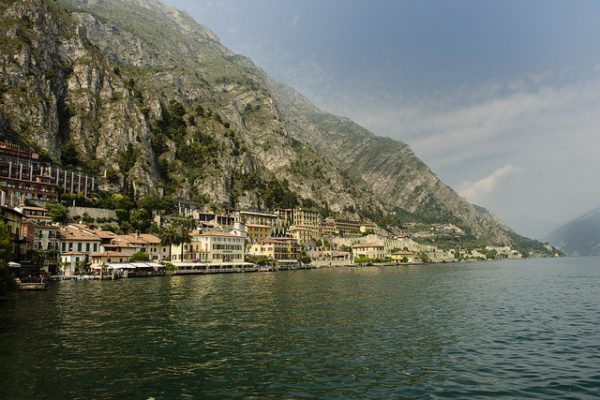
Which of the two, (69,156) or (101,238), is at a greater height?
(69,156)

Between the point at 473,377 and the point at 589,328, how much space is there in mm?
19124

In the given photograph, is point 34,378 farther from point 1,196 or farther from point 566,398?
point 1,196

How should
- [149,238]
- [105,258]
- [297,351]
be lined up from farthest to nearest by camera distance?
[149,238] → [105,258] → [297,351]

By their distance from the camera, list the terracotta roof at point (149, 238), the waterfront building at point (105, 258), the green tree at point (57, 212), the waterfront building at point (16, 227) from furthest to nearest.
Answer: the terracotta roof at point (149, 238) → the green tree at point (57, 212) → the waterfront building at point (105, 258) → the waterfront building at point (16, 227)

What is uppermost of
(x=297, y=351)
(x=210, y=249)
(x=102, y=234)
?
(x=102, y=234)

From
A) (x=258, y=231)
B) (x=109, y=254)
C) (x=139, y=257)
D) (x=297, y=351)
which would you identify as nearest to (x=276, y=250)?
(x=258, y=231)

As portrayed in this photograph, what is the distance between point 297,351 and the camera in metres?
25.1

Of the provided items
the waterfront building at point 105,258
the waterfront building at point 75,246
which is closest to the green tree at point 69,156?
the waterfront building at point 75,246

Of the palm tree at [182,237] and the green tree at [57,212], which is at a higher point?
the green tree at [57,212]

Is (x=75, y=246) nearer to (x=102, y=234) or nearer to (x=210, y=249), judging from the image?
(x=102, y=234)

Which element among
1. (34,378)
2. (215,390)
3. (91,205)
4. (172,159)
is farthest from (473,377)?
(172,159)

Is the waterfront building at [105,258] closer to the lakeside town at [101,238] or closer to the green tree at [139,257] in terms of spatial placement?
the lakeside town at [101,238]

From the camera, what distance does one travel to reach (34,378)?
19.3 meters

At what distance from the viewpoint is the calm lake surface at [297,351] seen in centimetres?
1834
